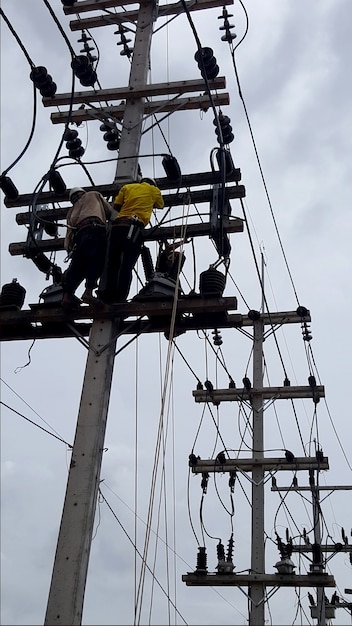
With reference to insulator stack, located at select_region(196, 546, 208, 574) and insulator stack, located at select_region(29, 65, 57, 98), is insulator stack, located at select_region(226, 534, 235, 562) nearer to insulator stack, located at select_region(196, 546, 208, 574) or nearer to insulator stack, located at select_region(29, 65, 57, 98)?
insulator stack, located at select_region(196, 546, 208, 574)

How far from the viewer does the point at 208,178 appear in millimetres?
7156

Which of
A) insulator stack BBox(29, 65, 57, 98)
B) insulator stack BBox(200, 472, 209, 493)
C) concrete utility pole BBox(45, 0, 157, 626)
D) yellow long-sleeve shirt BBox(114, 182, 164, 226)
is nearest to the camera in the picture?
concrete utility pole BBox(45, 0, 157, 626)

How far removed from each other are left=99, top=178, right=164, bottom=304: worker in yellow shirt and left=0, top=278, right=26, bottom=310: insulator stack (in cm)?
90

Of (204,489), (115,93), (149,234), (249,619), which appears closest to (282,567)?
(249,619)

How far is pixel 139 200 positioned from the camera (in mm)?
6691

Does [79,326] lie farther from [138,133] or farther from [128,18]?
[128,18]

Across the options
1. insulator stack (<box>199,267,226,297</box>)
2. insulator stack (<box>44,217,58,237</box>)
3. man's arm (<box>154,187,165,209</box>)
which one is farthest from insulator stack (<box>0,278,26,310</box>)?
insulator stack (<box>199,267,226,297</box>)

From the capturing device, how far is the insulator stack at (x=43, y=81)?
25.8ft

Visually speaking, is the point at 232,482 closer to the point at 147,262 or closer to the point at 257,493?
the point at 257,493

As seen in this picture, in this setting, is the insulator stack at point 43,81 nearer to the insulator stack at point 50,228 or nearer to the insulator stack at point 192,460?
the insulator stack at point 50,228

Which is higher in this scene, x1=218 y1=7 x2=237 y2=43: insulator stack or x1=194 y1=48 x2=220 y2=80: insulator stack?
x1=218 y1=7 x2=237 y2=43: insulator stack

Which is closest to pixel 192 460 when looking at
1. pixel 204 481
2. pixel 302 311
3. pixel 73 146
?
pixel 204 481

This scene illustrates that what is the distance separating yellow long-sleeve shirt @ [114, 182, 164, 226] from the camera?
6637 mm

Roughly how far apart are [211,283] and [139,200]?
1.10 metres
